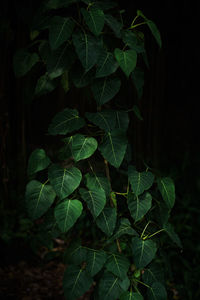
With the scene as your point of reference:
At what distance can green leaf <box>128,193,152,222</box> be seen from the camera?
1062mm

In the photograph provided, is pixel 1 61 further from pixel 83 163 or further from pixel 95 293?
pixel 95 293

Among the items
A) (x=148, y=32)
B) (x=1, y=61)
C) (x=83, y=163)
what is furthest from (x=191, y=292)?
(x=148, y=32)

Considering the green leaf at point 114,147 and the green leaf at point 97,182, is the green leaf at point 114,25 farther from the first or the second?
the green leaf at point 97,182

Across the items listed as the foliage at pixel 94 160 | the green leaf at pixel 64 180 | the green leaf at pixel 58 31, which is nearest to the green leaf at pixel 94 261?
the foliage at pixel 94 160

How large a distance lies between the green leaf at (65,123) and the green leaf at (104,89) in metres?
0.08

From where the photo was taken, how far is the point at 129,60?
1009 mm

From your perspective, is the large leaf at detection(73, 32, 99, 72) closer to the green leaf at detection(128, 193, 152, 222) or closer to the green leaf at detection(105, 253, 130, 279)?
the green leaf at detection(128, 193, 152, 222)

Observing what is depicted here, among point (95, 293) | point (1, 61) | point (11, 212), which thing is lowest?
point (11, 212)

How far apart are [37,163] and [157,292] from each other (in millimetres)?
549

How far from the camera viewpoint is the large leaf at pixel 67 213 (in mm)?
1015

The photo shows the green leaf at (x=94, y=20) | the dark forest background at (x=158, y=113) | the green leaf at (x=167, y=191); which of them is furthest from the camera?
the dark forest background at (x=158, y=113)

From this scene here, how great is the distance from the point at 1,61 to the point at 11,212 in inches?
35.3

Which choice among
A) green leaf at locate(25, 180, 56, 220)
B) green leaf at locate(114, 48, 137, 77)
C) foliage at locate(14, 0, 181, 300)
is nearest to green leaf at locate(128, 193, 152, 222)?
foliage at locate(14, 0, 181, 300)

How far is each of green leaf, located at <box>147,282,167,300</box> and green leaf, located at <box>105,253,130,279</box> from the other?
0.35ft
